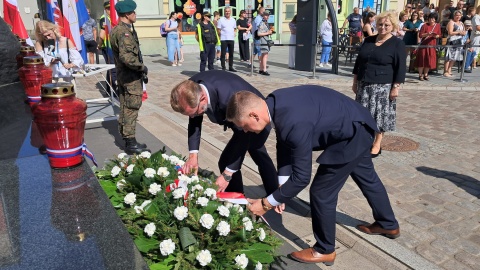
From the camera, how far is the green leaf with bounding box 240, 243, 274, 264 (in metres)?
1.96

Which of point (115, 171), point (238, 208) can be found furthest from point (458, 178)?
point (115, 171)

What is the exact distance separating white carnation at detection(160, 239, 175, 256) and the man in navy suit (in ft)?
3.00

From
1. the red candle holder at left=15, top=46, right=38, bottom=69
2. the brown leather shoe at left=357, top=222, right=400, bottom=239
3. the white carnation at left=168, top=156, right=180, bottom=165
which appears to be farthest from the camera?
the red candle holder at left=15, top=46, right=38, bottom=69

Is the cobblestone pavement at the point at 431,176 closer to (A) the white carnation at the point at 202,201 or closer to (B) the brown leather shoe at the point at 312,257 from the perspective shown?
(B) the brown leather shoe at the point at 312,257

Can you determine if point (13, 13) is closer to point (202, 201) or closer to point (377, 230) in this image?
point (202, 201)

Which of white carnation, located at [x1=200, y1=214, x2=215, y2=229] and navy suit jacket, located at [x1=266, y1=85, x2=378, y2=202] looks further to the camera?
navy suit jacket, located at [x1=266, y1=85, x2=378, y2=202]

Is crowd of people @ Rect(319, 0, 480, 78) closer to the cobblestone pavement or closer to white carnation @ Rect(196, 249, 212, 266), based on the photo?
the cobblestone pavement

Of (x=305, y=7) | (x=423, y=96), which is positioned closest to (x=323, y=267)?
(x=423, y=96)

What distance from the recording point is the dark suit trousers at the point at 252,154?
3252 millimetres

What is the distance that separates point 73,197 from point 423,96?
886 cm

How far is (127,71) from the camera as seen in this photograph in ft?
17.5

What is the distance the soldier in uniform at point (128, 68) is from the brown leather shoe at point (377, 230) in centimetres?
316

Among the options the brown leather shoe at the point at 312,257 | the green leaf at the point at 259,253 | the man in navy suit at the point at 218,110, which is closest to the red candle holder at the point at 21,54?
the man in navy suit at the point at 218,110

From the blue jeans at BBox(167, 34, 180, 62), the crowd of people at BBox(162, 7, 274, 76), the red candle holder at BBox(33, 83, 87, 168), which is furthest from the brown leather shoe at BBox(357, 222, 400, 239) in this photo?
the blue jeans at BBox(167, 34, 180, 62)
